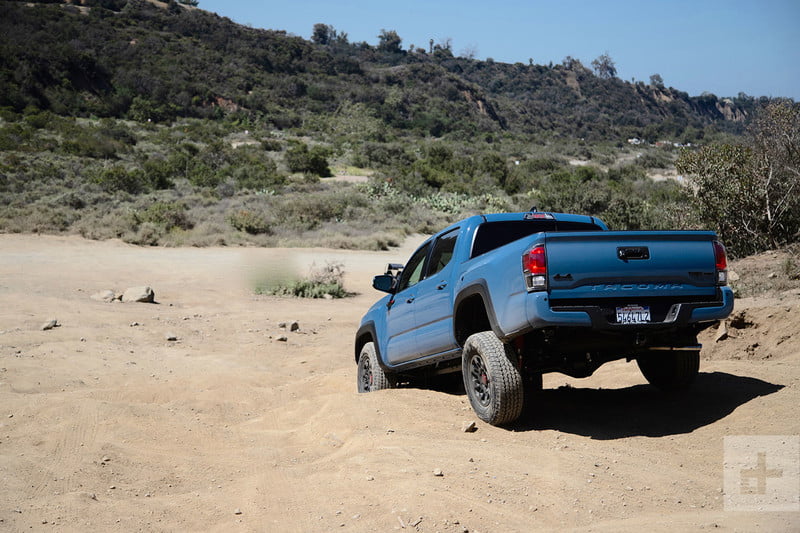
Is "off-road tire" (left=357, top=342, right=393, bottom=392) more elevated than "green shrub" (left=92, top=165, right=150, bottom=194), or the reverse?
"green shrub" (left=92, top=165, right=150, bottom=194)

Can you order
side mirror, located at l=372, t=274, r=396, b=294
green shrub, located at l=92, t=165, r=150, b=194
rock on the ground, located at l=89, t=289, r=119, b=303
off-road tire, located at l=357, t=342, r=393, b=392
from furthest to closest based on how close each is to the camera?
green shrub, located at l=92, t=165, r=150, b=194
rock on the ground, located at l=89, t=289, r=119, b=303
off-road tire, located at l=357, t=342, r=393, b=392
side mirror, located at l=372, t=274, r=396, b=294

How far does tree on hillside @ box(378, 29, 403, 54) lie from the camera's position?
135438mm

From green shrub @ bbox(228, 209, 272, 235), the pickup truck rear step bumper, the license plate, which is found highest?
green shrub @ bbox(228, 209, 272, 235)

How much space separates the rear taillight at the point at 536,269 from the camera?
5.58m

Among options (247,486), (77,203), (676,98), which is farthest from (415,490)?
(676,98)

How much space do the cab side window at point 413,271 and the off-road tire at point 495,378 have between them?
62.2 inches

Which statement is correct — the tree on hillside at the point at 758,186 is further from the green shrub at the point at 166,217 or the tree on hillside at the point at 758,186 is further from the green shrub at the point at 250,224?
the green shrub at the point at 166,217

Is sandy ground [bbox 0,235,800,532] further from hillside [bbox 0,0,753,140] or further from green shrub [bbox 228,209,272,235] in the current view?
hillside [bbox 0,0,753,140]

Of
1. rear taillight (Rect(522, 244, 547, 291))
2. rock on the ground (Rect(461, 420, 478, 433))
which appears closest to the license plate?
rear taillight (Rect(522, 244, 547, 291))

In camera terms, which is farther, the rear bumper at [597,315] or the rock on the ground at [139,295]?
the rock on the ground at [139,295]

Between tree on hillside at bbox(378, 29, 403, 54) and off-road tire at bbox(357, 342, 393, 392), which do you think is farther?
tree on hillside at bbox(378, 29, 403, 54)

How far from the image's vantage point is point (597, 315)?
5.64 metres

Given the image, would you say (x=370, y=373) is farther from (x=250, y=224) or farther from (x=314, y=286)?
(x=250, y=224)

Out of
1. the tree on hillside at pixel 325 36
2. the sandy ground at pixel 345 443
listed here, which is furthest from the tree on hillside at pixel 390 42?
the sandy ground at pixel 345 443
